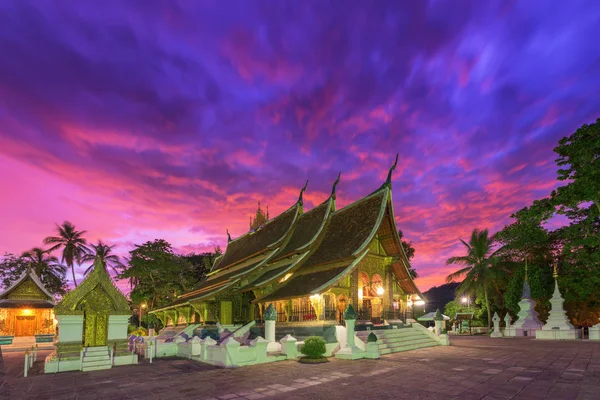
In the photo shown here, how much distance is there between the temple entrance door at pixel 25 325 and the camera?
96.6 ft

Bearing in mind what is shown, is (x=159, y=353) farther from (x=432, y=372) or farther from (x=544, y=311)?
(x=544, y=311)

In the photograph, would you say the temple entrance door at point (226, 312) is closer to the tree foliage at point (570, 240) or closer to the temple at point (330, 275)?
the temple at point (330, 275)

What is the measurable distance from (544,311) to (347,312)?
76.2ft

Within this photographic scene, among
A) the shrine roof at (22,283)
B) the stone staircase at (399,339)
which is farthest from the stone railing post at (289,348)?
the shrine roof at (22,283)

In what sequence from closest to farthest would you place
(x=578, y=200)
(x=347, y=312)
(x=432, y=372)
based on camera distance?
(x=432, y=372)
(x=347, y=312)
(x=578, y=200)

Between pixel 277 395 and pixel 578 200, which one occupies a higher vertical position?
pixel 578 200

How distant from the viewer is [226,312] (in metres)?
20.0

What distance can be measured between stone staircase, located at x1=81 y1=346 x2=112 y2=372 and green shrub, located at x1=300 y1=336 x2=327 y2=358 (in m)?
6.05

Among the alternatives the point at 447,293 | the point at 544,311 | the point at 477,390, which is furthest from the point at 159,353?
the point at 447,293

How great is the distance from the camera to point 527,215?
21.4m

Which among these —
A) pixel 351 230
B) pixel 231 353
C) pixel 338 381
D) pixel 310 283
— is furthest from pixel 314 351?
pixel 351 230

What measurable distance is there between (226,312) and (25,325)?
66.7 feet

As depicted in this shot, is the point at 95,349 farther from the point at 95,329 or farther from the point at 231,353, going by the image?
the point at 231,353

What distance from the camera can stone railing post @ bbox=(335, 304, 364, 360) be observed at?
13.2 meters
